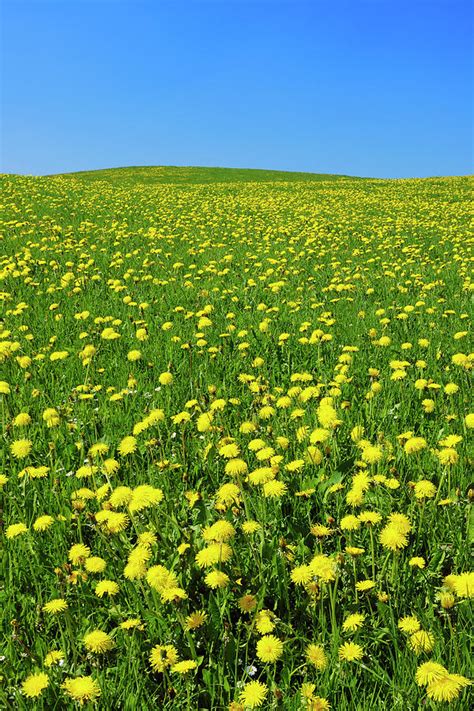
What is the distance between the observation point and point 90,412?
11.8ft

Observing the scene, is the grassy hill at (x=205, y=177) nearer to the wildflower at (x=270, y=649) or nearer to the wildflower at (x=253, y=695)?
the wildflower at (x=270, y=649)

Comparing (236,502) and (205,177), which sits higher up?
(205,177)

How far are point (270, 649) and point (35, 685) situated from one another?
69cm

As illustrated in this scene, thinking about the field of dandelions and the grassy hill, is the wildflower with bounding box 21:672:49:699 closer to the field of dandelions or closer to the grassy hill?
the field of dandelions

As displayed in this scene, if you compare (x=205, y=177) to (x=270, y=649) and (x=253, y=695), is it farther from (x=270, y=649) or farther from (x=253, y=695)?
(x=253, y=695)

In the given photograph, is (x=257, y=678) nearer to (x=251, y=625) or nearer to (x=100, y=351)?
(x=251, y=625)

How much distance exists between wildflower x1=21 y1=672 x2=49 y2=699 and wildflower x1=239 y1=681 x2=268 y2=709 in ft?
Result: 1.90

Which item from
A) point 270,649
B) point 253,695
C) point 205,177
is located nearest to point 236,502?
point 270,649

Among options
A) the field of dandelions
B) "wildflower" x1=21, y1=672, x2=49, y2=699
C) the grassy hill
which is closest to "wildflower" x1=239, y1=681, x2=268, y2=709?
the field of dandelions

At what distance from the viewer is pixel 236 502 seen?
7.75 ft

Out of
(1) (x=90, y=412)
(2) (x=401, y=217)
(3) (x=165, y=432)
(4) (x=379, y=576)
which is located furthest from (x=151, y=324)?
(2) (x=401, y=217)

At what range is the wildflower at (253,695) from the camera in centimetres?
149

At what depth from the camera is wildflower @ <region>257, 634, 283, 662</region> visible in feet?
5.30

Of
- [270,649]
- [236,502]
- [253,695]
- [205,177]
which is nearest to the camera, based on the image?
[253,695]
